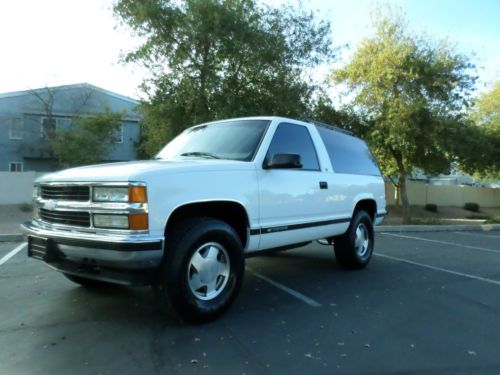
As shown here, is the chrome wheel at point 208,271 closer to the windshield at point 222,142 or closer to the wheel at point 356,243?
the windshield at point 222,142

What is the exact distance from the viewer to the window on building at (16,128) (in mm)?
25625

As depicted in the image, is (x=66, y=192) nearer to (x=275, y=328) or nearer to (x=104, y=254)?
(x=104, y=254)

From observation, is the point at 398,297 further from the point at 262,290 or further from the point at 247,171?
the point at 247,171

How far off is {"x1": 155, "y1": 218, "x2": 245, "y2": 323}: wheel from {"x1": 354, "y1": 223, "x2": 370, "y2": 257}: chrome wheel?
289 cm

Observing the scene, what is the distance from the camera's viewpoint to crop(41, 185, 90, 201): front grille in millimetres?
3779

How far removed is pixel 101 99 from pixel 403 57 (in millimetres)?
17719

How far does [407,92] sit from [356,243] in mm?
12212

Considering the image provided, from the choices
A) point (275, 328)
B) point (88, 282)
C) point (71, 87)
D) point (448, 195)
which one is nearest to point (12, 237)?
point (88, 282)

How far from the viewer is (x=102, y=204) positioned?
11.9ft

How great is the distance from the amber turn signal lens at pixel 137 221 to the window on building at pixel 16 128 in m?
25.7

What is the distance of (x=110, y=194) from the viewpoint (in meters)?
3.61

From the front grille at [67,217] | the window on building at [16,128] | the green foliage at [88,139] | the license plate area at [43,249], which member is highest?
the window on building at [16,128]

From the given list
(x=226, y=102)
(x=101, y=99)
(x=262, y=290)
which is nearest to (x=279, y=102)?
(x=226, y=102)

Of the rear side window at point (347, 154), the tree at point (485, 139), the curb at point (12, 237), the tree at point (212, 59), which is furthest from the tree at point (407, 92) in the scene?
the curb at point (12, 237)
